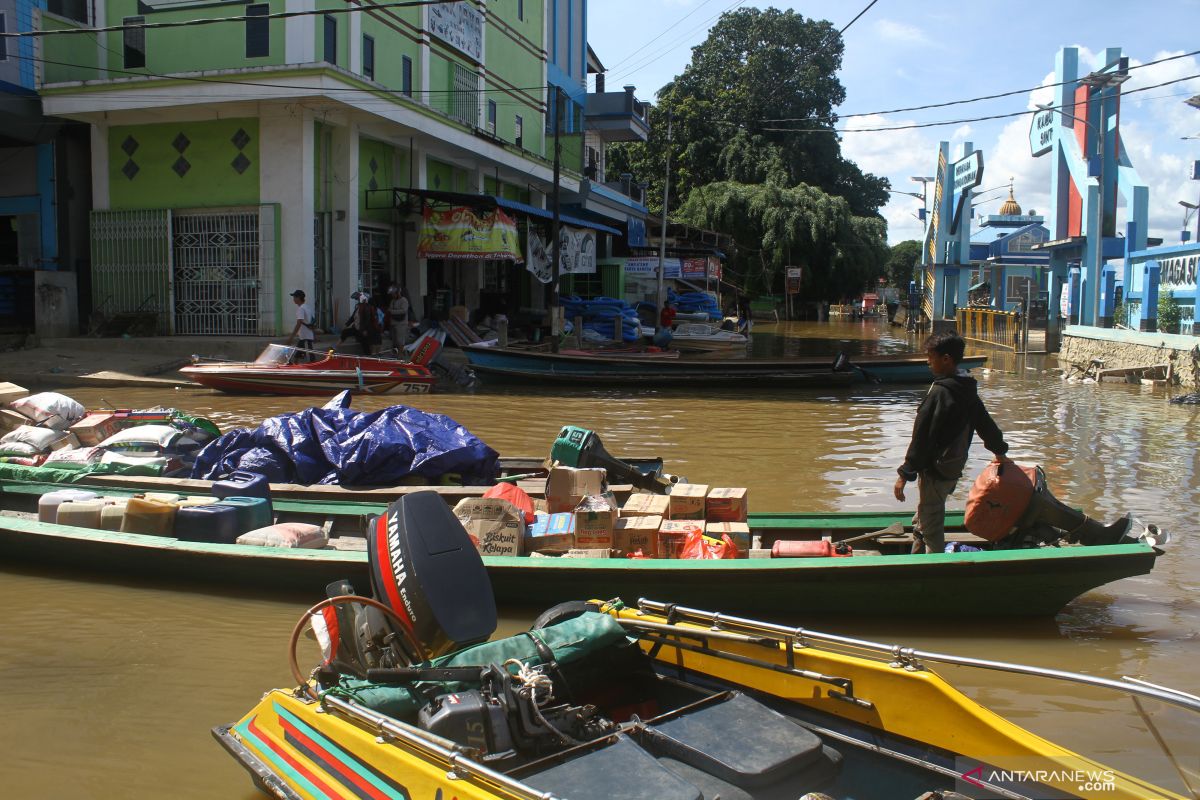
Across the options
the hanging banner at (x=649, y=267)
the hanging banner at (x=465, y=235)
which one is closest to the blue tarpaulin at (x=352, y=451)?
the hanging banner at (x=465, y=235)

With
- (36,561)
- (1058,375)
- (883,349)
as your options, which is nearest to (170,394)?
(36,561)

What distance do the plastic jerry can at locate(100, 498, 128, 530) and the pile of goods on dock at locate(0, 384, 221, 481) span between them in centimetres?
150

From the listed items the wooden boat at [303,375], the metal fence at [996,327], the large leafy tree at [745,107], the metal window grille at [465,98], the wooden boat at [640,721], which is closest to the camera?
the wooden boat at [640,721]

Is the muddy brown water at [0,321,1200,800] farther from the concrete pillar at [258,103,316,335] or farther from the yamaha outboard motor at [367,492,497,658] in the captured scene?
the concrete pillar at [258,103,316,335]

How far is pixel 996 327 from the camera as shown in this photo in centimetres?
3294

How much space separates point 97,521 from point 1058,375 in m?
21.9

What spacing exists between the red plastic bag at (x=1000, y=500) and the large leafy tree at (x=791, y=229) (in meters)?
39.6

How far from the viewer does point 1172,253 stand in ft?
69.1

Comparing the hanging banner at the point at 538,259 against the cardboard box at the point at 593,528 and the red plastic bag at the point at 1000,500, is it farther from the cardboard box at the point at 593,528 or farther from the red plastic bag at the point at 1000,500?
the red plastic bag at the point at 1000,500

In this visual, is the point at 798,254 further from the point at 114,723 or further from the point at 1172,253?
the point at 114,723

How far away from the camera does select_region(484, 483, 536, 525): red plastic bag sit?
6.49 metres

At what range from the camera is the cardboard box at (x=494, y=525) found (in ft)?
19.4

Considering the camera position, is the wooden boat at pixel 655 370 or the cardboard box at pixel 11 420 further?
the wooden boat at pixel 655 370

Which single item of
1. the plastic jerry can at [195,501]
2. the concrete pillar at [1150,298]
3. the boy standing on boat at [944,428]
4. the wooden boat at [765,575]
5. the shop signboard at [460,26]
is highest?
the shop signboard at [460,26]
